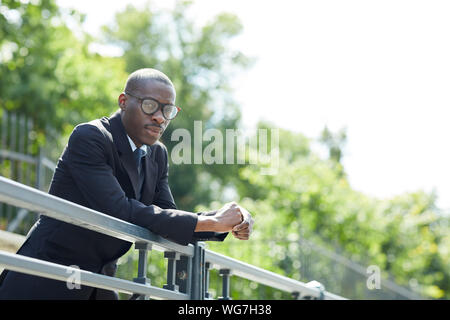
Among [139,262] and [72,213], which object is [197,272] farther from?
[72,213]

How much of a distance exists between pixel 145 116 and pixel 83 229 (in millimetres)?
650

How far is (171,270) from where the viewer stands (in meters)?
3.07

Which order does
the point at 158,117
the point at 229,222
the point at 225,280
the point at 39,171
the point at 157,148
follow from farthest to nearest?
the point at 39,171, the point at 225,280, the point at 157,148, the point at 158,117, the point at 229,222

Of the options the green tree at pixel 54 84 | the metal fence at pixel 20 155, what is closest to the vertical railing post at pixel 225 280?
the metal fence at pixel 20 155

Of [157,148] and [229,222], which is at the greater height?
[157,148]

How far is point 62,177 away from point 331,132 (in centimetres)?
5322

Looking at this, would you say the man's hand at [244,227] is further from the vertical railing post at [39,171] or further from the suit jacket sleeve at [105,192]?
the vertical railing post at [39,171]

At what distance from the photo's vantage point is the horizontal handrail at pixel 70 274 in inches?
82.4

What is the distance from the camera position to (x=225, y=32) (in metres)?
41.4

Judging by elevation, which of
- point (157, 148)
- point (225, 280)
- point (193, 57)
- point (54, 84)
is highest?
point (193, 57)

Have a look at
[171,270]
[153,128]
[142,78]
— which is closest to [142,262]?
[171,270]

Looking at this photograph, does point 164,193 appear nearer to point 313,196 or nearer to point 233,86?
point 313,196

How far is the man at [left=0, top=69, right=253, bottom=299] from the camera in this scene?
2.75 m
